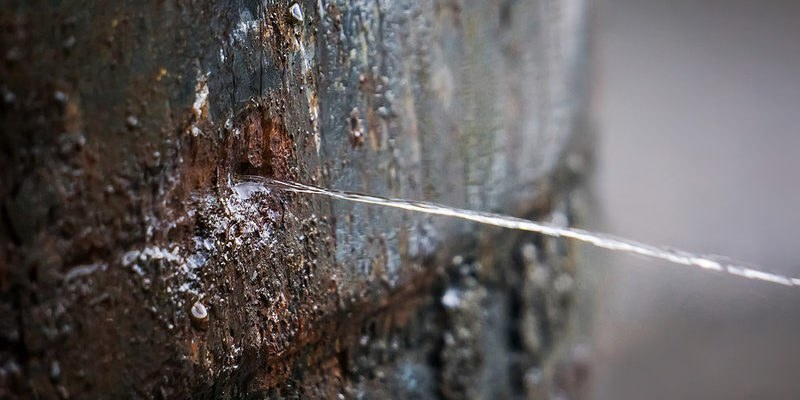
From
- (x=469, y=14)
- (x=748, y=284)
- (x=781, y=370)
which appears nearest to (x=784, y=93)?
(x=748, y=284)

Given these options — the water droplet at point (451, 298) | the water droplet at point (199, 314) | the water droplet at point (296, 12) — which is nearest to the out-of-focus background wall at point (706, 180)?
the water droplet at point (451, 298)

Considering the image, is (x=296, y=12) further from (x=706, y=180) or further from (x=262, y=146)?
(x=706, y=180)

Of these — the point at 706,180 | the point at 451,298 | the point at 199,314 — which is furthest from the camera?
the point at 706,180

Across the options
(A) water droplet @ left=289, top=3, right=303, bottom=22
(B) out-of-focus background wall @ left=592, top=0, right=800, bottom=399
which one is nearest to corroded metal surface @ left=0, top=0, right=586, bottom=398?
(A) water droplet @ left=289, top=3, right=303, bottom=22

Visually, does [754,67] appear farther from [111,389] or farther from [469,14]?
[111,389]

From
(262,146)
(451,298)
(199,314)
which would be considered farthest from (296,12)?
(451,298)

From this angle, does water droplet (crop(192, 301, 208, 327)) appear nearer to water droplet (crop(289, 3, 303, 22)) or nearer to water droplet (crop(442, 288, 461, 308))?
water droplet (crop(289, 3, 303, 22))
